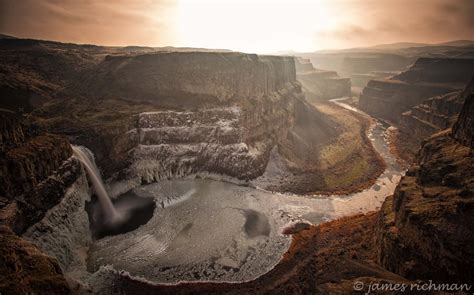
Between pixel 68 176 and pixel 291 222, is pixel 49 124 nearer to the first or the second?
pixel 68 176

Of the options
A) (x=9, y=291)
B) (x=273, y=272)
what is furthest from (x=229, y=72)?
(x=9, y=291)

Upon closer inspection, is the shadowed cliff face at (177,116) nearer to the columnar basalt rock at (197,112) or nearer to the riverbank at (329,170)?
the columnar basalt rock at (197,112)

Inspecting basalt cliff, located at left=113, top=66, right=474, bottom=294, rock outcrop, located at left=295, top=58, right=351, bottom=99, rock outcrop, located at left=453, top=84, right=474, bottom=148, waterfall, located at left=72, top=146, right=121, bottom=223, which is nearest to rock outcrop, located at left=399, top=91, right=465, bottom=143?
rock outcrop, located at left=453, top=84, right=474, bottom=148

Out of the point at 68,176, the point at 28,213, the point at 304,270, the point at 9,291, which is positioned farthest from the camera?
the point at 68,176

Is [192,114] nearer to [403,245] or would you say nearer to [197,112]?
[197,112]

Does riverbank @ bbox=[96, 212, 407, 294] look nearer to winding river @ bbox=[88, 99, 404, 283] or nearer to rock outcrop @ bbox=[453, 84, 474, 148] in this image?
winding river @ bbox=[88, 99, 404, 283]

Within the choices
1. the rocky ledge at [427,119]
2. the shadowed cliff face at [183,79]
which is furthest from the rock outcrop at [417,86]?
the shadowed cliff face at [183,79]
